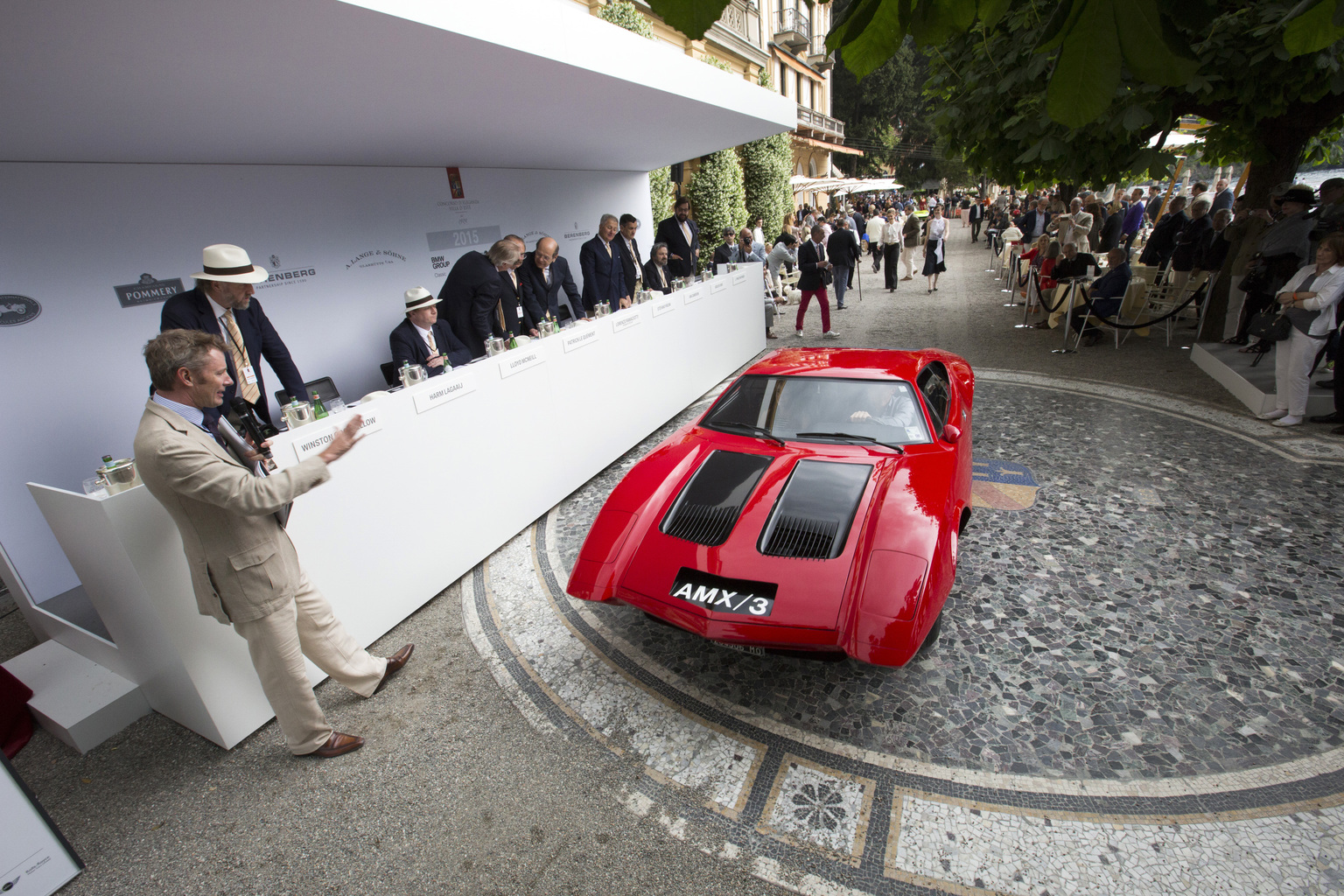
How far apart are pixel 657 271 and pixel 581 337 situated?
3400 mm

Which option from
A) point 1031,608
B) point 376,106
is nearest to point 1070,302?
point 1031,608

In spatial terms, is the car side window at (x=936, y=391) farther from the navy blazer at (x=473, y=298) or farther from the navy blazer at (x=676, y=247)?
the navy blazer at (x=676, y=247)

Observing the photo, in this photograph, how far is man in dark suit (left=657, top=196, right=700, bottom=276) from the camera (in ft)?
30.3

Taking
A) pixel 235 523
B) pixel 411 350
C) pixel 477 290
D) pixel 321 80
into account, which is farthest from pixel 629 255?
pixel 235 523

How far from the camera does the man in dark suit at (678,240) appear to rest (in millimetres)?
9234

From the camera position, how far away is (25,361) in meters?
4.32

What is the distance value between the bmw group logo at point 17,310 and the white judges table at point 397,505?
236 cm

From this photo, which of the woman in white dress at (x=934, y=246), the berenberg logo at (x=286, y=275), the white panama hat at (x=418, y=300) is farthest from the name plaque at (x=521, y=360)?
the woman in white dress at (x=934, y=246)

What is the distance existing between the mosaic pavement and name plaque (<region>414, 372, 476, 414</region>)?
1.29m

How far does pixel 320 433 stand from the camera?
3.28 m

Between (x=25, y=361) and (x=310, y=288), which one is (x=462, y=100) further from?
(x=25, y=361)

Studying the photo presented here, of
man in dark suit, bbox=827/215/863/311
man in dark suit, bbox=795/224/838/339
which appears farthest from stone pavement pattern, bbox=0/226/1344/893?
man in dark suit, bbox=827/215/863/311

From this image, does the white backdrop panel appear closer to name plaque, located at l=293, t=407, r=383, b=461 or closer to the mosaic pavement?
name plaque, located at l=293, t=407, r=383, b=461

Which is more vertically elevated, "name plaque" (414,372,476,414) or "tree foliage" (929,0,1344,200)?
"tree foliage" (929,0,1344,200)
